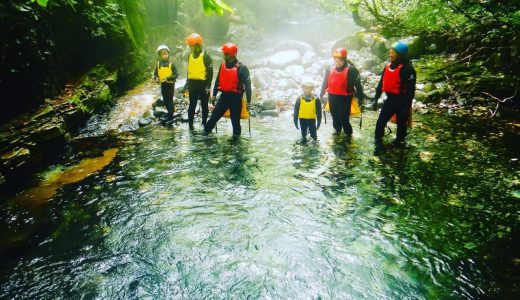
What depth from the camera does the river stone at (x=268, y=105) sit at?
38.4 ft

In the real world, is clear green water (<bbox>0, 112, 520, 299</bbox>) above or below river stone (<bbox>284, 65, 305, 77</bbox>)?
below

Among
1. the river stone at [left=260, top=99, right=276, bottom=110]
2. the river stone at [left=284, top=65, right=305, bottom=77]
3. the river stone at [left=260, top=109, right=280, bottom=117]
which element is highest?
the river stone at [left=284, top=65, right=305, bottom=77]

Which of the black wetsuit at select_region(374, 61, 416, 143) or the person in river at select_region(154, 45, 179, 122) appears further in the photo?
the person in river at select_region(154, 45, 179, 122)

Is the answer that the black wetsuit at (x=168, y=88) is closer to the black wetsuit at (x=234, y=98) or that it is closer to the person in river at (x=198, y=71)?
the person in river at (x=198, y=71)

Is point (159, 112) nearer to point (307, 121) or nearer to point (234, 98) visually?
point (234, 98)

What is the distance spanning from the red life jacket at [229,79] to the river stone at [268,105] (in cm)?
359

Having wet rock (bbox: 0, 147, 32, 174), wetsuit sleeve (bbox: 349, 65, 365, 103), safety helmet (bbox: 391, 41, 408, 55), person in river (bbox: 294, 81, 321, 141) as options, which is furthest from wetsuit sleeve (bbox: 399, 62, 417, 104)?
wet rock (bbox: 0, 147, 32, 174)

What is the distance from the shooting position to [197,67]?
866 cm

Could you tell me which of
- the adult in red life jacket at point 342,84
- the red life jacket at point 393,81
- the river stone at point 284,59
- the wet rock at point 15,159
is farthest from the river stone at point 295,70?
the wet rock at point 15,159

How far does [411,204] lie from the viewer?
5.33 m

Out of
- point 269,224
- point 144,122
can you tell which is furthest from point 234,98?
point 269,224

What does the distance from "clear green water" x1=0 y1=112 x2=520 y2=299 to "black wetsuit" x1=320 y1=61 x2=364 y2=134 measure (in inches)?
45.1

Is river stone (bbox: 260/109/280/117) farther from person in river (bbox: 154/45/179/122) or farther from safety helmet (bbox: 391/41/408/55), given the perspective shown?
safety helmet (bbox: 391/41/408/55)

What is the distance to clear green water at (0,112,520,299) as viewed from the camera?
3752 millimetres
